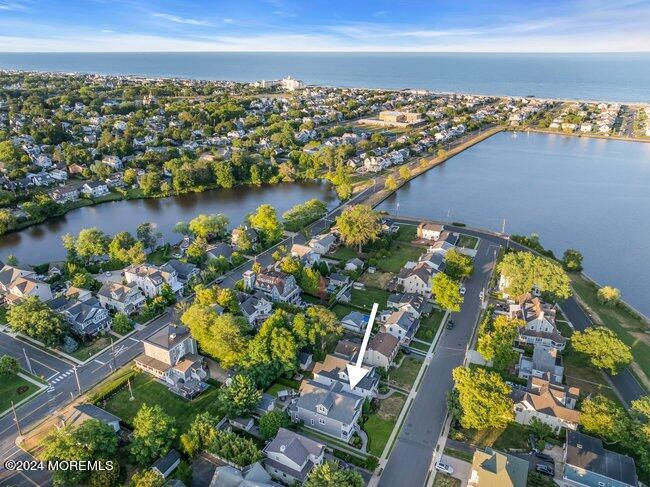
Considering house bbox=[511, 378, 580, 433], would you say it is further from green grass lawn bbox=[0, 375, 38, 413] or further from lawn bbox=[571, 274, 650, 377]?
green grass lawn bbox=[0, 375, 38, 413]

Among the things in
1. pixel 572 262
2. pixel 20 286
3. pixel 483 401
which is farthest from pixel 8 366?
pixel 572 262

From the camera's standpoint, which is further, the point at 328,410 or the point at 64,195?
the point at 64,195

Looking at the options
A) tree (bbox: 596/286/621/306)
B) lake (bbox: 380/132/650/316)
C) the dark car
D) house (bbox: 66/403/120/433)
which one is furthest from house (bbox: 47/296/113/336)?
tree (bbox: 596/286/621/306)

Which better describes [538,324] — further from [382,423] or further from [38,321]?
[38,321]

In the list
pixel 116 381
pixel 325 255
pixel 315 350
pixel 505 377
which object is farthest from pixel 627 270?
pixel 116 381

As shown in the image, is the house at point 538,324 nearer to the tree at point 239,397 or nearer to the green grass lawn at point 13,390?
the tree at point 239,397

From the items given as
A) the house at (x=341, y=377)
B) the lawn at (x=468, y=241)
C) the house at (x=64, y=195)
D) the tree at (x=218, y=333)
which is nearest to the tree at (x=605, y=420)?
the house at (x=341, y=377)
